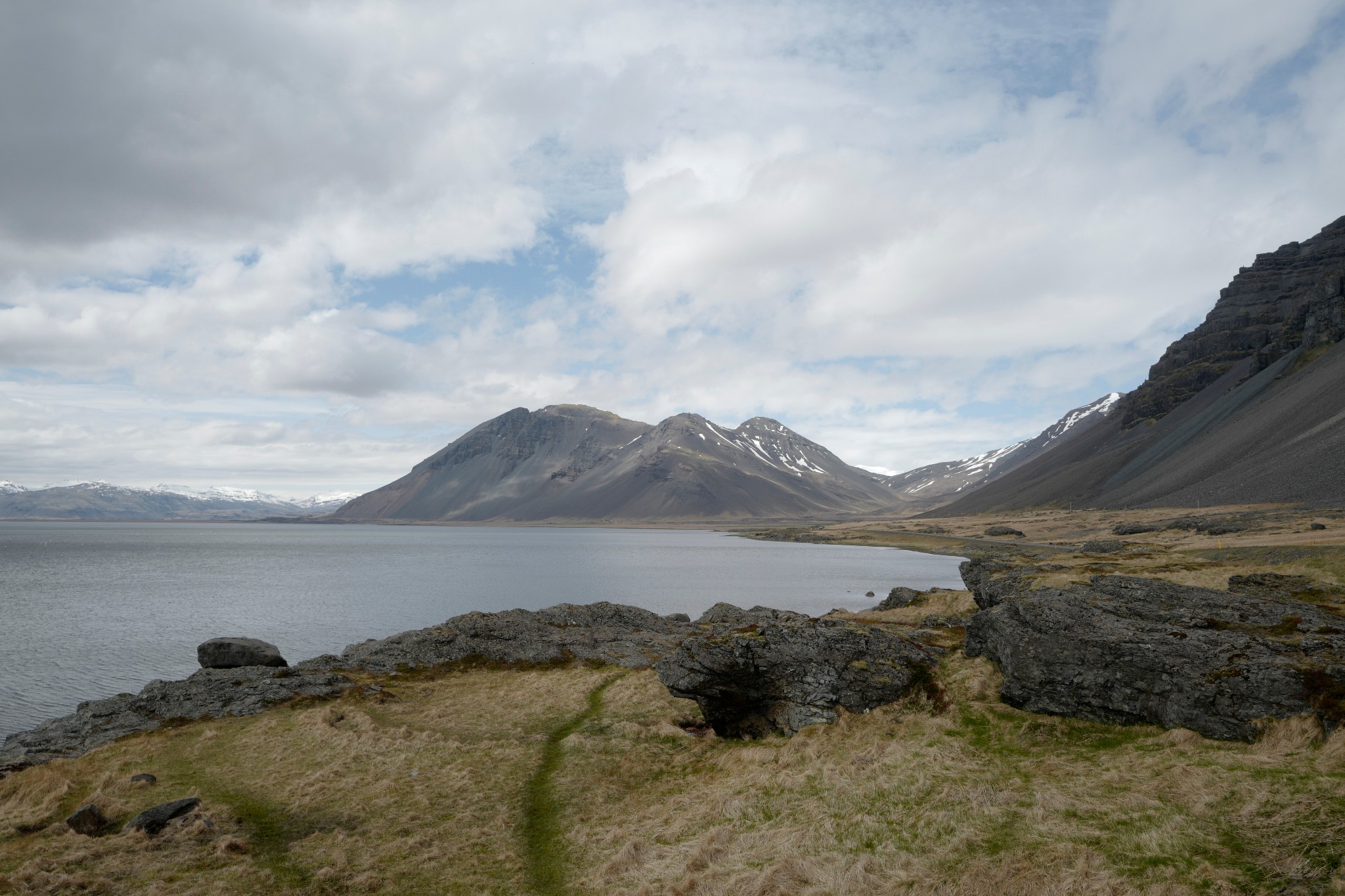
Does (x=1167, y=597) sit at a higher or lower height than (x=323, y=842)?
higher

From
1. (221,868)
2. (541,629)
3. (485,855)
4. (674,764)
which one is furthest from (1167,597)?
(541,629)

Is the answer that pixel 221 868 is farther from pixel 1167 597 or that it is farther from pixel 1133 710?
pixel 1167 597

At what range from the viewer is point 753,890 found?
1528cm

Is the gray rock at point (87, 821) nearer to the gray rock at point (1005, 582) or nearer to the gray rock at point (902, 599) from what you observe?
the gray rock at point (1005, 582)

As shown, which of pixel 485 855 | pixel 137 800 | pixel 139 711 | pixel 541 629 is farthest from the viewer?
pixel 541 629

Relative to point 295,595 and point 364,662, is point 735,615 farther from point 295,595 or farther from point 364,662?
point 295,595

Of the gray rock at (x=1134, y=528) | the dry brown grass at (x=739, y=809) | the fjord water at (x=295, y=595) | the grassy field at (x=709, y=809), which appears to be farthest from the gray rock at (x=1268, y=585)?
the gray rock at (x=1134, y=528)

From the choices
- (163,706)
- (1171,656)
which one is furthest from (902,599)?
(163,706)

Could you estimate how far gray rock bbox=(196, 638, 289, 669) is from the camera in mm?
42094

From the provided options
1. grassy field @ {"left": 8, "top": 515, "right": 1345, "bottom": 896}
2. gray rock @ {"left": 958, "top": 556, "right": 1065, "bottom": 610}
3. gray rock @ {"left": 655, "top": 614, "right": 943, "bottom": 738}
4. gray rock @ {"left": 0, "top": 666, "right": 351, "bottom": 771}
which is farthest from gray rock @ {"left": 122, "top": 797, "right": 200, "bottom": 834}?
gray rock @ {"left": 958, "top": 556, "right": 1065, "bottom": 610}

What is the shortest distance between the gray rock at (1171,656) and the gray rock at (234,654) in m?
42.8

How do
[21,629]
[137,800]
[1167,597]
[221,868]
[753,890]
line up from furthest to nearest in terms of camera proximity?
[21,629], [1167,597], [137,800], [221,868], [753,890]

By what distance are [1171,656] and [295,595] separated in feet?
396

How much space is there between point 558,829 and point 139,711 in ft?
85.7
